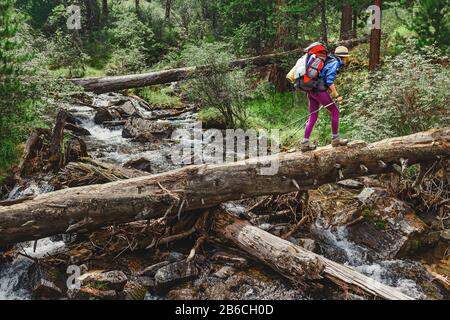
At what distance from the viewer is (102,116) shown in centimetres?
1697

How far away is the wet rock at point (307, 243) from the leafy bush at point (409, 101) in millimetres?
3788

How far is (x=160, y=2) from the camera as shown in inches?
1444

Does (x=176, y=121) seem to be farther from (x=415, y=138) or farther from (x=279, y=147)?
(x=415, y=138)

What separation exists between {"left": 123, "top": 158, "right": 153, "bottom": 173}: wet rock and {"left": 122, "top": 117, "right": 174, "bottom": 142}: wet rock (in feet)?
11.0

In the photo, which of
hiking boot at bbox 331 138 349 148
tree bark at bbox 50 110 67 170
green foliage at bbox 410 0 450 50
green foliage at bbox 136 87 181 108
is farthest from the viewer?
green foliage at bbox 136 87 181 108

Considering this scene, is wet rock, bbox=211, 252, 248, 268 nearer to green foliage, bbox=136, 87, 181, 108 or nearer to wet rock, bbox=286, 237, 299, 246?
wet rock, bbox=286, 237, 299, 246

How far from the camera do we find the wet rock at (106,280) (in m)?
6.45

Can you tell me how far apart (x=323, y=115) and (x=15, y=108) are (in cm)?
947

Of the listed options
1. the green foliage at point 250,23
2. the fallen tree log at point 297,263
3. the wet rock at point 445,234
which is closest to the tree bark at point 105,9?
the green foliage at point 250,23

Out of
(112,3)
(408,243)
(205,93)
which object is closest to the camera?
(408,243)

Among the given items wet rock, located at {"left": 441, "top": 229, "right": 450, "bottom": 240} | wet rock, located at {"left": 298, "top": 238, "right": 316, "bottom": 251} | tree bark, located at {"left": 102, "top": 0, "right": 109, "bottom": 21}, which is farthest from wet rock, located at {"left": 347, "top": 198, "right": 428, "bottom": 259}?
tree bark, located at {"left": 102, "top": 0, "right": 109, "bottom": 21}

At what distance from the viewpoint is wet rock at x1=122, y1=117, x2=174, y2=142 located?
15.0 meters

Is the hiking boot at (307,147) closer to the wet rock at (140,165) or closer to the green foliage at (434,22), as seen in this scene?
the wet rock at (140,165)
